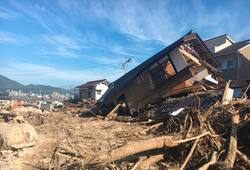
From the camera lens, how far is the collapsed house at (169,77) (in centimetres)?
1591

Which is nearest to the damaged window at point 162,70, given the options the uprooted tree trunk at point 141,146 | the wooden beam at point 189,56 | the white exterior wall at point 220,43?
the wooden beam at point 189,56

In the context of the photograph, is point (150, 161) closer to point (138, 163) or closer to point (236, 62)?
point (138, 163)

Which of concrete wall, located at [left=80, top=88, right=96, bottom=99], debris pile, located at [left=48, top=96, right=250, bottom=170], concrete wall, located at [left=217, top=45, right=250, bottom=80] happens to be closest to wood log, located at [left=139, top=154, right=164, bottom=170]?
debris pile, located at [left=48, top=96, right=250, bottom=170]

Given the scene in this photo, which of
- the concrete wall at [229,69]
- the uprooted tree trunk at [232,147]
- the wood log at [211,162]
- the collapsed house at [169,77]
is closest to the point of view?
the wood log at [211,162]

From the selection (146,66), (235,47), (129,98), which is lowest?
(129,98)

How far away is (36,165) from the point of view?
27.1 ft

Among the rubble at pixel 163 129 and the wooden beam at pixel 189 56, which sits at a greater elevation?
the wooden beam at pixel 189 56

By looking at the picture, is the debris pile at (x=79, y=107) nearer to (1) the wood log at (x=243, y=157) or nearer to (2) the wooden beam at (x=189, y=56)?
(2) the wooden beam at (x=189, y=56)

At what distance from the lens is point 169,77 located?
16031 millimetres

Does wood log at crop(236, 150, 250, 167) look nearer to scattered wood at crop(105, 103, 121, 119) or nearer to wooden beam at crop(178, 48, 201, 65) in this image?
wooden beam at crop(178, 48, 201, 65)

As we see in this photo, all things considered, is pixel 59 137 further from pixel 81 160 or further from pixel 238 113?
pixel 238 113

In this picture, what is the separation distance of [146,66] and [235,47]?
61.5 ft

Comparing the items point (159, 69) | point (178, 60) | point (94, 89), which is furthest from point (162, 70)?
point (94, 89)

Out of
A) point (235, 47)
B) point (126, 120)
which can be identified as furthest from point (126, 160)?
point (235, 47)
